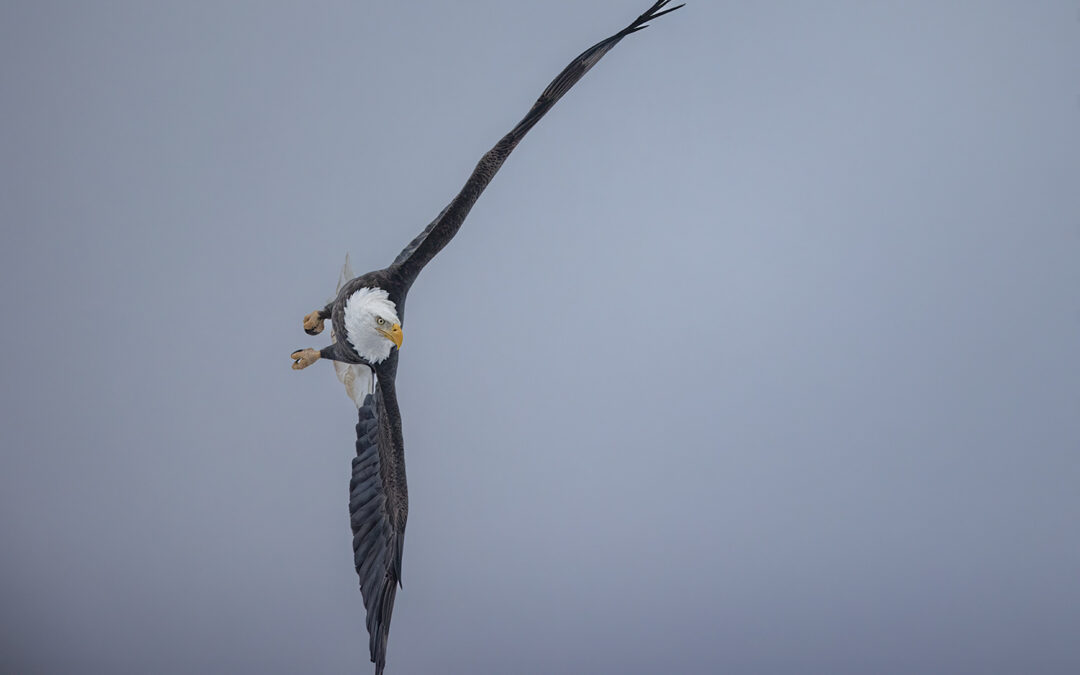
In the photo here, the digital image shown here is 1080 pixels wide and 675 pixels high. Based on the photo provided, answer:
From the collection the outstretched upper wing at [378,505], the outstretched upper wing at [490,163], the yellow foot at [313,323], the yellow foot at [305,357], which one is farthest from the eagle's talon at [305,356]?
the outstretched upper wing at [490,163]

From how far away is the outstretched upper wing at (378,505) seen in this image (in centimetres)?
221

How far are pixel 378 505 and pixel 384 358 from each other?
0.42 metres

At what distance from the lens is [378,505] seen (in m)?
2.29

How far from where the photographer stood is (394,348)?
2219mm

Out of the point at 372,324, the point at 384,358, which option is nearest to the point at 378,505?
the point at 384,358

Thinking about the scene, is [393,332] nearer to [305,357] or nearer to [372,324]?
[372,324]

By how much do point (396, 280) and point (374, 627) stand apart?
0.92m

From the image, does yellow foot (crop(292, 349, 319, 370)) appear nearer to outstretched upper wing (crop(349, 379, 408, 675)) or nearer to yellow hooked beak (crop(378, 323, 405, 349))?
outstretched upper wing (crop(349, 379, 408, 675))

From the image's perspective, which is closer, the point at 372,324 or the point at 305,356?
the point at 372,324

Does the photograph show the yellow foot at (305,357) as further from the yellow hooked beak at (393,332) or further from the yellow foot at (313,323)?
the yellow hooked beak at (393,332)

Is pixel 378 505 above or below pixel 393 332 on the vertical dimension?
below

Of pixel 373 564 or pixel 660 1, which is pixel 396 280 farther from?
pixel 660 1

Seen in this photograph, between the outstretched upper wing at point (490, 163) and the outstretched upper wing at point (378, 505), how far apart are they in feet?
1.21

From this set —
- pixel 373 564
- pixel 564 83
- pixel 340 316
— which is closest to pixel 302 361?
pixel 340 316
